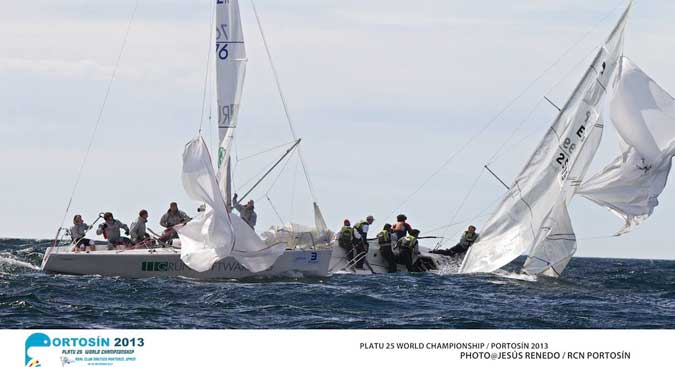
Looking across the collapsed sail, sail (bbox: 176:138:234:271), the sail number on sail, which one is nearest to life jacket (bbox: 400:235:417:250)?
the sail number on sail

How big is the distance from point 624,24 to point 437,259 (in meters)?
7.20

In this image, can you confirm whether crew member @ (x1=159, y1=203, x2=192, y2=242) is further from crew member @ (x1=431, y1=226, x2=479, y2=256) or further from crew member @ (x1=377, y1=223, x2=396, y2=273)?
crew member @ (x1=431, y1=226, x2=479, y2=256)

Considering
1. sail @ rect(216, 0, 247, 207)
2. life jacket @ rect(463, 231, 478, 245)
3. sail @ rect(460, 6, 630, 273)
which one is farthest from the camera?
life jacket @ rect(463, 231, 478, 245)

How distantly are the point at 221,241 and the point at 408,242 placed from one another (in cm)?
704

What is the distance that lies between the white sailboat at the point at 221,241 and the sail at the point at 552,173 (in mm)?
3889

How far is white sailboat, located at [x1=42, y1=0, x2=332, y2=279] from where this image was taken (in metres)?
23.0

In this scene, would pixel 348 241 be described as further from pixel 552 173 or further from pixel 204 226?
pixel 204 226

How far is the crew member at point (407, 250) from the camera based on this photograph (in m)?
28.7

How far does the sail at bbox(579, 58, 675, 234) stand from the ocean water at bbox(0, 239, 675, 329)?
5.90 feet

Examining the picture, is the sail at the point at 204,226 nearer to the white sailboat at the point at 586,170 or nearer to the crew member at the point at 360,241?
the crew member at the point at 360,241
